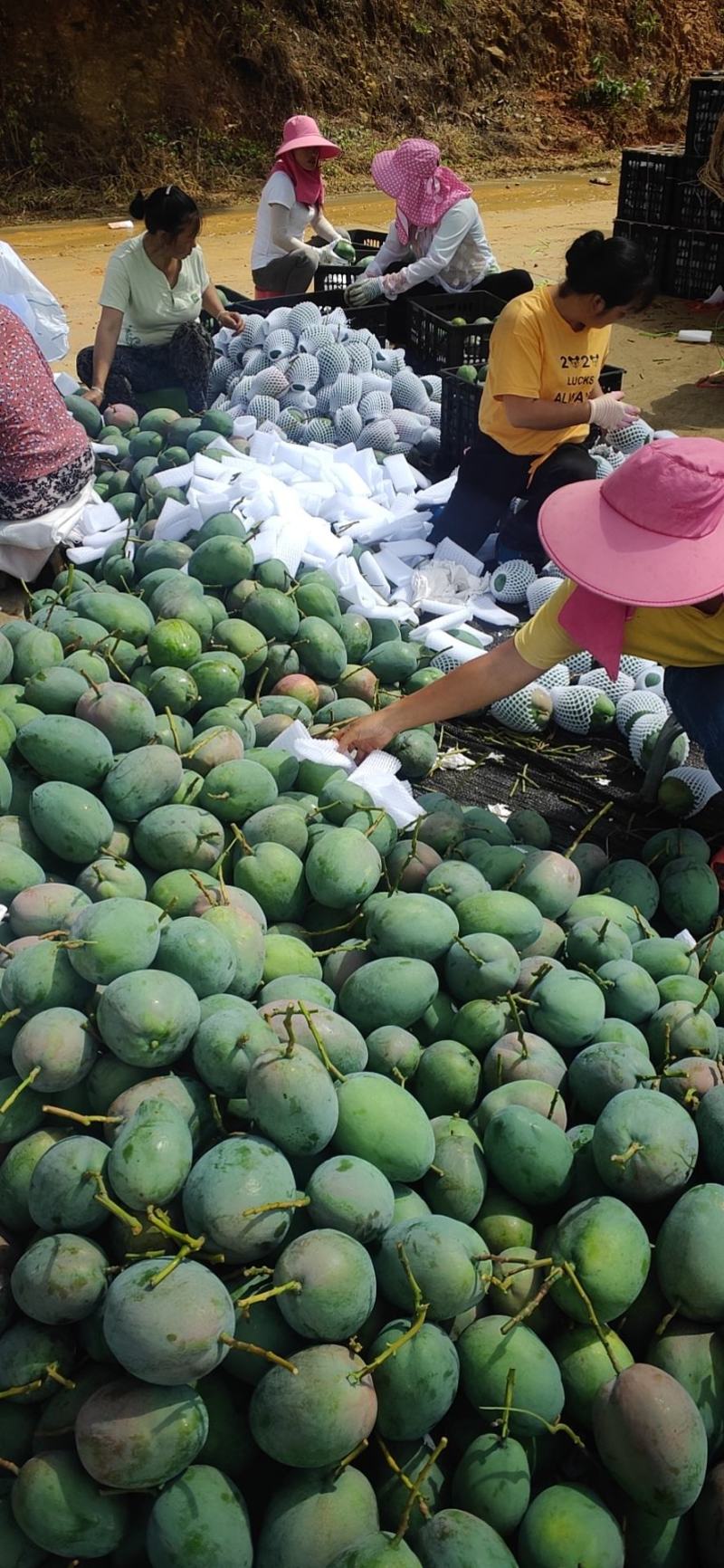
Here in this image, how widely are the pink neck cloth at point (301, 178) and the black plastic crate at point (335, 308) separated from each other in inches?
44.0

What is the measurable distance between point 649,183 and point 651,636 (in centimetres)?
648

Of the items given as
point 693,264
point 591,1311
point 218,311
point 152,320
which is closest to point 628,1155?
point 591,1311

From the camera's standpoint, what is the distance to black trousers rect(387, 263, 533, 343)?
575 centimetres

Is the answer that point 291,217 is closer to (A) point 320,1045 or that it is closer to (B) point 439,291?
(B) point 439,291

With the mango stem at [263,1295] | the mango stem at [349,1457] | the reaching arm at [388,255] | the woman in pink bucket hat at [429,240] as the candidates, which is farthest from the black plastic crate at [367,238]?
Result: the mango stem at [349,1457]

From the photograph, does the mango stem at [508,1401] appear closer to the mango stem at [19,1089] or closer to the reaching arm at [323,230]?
the mango stem at [19,1089]

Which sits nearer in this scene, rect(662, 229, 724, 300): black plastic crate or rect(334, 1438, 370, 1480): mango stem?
rect(334, 1438, 370, 1480): mango stem

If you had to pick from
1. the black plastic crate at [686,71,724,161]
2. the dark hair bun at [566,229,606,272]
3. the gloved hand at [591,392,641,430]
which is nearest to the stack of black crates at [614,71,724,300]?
the black plastic crate at [686,71,724,161]

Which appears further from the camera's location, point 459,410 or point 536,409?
point 459,410

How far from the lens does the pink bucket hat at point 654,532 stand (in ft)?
7.02

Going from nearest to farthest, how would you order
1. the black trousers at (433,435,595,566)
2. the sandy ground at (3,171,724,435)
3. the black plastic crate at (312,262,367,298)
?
the black trousers at (433,435,595,566) < the black plastic crate at (312,262,367,298) < the sandy ground at (3,171,724,435)

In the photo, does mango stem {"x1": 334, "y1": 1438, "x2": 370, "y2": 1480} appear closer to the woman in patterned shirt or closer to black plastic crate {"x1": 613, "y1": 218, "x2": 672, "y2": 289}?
the woman in patterned shirt

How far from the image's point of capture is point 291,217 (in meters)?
6.53

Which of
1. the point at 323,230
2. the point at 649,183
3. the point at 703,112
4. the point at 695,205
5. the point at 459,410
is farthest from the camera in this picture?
the point at 649,183
